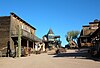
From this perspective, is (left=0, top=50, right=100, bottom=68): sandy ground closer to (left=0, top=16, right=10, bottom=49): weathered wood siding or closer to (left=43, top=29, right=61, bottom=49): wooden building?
(left=0, top=16, right=10, bottom=49): weathered wood siding

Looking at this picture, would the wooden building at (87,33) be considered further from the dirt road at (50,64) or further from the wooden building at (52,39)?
the dirt road at (50,64)

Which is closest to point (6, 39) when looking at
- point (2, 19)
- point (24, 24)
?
point (2, 19)

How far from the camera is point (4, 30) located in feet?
117

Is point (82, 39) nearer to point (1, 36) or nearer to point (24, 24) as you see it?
point (24, 24)

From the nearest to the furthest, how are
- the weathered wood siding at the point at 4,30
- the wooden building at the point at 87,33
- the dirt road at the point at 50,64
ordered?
the dirt road at the point at 50,64, the weathered wood siding at the point at 4,30, the wooden building at the point at 87,33

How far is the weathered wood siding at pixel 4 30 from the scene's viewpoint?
116 ft

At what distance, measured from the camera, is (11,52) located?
3250 cm

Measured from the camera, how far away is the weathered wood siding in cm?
3546

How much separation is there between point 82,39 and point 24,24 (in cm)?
2956

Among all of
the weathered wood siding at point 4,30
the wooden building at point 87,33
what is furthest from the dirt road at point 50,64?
the wooden building at point 87,33

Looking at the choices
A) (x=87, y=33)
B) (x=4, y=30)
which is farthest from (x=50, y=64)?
(x=87, y=33)

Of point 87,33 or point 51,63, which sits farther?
point 87,33

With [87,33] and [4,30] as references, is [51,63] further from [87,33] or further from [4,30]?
[87,33]

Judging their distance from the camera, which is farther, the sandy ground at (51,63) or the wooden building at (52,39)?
the wooden building at (52,39)
